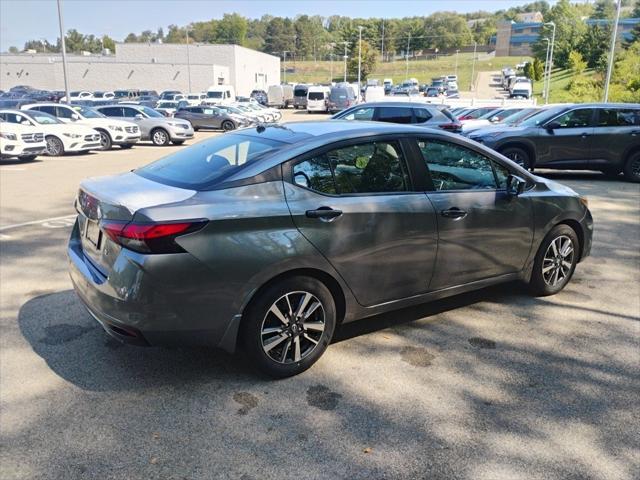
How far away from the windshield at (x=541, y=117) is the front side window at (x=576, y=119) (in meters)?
0.16

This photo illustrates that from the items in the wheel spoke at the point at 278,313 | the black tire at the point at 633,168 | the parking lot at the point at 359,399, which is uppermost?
the wheel spoke at the point at 278,313

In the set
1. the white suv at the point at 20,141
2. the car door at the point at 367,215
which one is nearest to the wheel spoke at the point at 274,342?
the car door at the point at 367,215

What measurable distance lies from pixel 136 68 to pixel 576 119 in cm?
6299

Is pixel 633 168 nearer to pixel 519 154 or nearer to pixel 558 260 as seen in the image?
pixel 519 154

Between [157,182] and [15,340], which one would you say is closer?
[157,182]

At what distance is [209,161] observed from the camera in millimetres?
3889

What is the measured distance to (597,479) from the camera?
2723mm

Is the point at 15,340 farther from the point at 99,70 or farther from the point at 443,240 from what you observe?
the point at 99,70

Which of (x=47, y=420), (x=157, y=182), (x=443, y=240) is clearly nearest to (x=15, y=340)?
(x=47, y=420)

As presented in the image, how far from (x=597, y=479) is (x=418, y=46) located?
553 ft

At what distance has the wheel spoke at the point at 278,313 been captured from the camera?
3465 millimetres

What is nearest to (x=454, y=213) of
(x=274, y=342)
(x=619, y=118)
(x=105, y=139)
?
(x=274, y=342)

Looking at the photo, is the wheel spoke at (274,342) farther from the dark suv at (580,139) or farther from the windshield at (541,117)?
the windshield at (541,117)

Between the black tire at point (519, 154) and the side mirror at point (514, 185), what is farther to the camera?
the black tire at point (519, 154)
